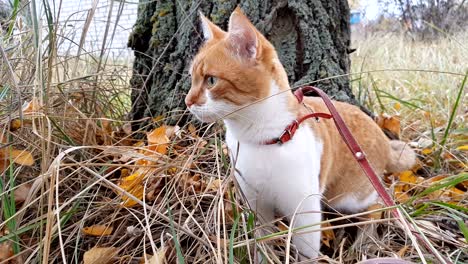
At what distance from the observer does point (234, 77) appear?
133cm

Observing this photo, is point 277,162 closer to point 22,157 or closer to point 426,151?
point 22,157

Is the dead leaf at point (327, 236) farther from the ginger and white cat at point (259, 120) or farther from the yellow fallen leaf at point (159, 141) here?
the yellow fallen leaf at point (159, 141)

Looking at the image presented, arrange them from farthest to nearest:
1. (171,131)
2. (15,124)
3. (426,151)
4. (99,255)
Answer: (426,151)
(171,131)
(15,124)
(99,255)

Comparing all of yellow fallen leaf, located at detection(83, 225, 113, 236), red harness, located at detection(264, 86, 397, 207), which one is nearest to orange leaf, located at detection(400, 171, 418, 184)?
red harness, located at detection(264, 86, 397, 207)

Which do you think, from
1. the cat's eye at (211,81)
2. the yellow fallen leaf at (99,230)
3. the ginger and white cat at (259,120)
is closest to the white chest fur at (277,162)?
the ginger and white cat at (259,120)

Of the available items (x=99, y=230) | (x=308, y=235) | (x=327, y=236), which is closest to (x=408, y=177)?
(x=327, y=236)

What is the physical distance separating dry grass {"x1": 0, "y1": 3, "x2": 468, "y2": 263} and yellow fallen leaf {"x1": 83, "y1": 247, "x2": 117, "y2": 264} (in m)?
0.02

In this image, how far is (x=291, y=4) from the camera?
1857mm

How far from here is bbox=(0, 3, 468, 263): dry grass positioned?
110 cm

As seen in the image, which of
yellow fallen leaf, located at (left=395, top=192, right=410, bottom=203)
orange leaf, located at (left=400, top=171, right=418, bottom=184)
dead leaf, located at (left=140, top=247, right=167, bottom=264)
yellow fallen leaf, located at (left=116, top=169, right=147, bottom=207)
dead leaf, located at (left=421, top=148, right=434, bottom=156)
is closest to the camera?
dead leaf, located at (left=140, top=247, right=167, bottom=264)

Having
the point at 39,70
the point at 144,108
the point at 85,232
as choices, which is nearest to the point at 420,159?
the point at 144,108

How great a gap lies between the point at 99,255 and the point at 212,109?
0.46 metres

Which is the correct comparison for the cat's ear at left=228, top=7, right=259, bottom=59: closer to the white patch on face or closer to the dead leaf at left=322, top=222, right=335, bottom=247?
the white patch on face

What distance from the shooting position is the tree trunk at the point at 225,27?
73.4 inches
